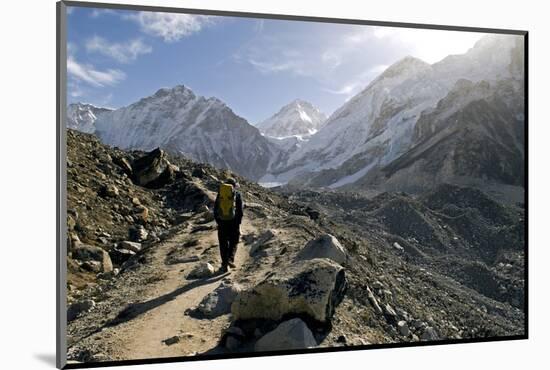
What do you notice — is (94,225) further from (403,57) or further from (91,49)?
(403,57)

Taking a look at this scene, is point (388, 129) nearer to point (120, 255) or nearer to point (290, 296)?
point (120, 255)

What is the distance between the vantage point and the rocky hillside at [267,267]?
20.5 feet

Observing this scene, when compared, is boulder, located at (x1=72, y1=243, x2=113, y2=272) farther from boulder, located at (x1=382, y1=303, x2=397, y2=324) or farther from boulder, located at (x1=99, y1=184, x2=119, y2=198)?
boulder, located at (x1=382, y1=303, x2=397, y2=324)

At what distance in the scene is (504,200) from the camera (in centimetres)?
1030

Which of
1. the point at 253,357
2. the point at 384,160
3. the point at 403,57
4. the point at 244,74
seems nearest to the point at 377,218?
the point at 384,160

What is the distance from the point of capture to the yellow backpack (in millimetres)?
6863

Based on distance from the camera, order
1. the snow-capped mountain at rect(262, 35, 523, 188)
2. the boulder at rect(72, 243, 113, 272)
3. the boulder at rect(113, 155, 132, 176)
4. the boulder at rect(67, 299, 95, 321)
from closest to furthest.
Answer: the boulder at rect(67, 299, 95, 321) < the boulder at rect(72, 243, 113, 272) < the snow-capped mountain at rect(262, 35, 523, 188) < the boulder at rect(113, 155, 132, 176)

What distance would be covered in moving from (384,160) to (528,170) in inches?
245

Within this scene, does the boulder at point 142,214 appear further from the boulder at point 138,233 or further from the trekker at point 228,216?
the trekker at point 228,216

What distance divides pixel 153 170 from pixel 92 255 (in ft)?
12.1

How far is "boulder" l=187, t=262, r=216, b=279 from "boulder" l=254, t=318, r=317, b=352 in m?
1.21

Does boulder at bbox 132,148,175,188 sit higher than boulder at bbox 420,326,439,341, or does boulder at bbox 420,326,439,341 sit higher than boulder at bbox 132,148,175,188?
boulder at bbox 132,148,175,188

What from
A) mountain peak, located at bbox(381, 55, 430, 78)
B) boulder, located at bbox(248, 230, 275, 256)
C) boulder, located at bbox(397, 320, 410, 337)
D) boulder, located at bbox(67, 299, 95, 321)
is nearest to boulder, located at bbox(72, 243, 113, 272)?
boulder, located at bbox(67, 299, 95, 321)

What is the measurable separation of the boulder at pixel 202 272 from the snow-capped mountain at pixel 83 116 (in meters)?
2.31
